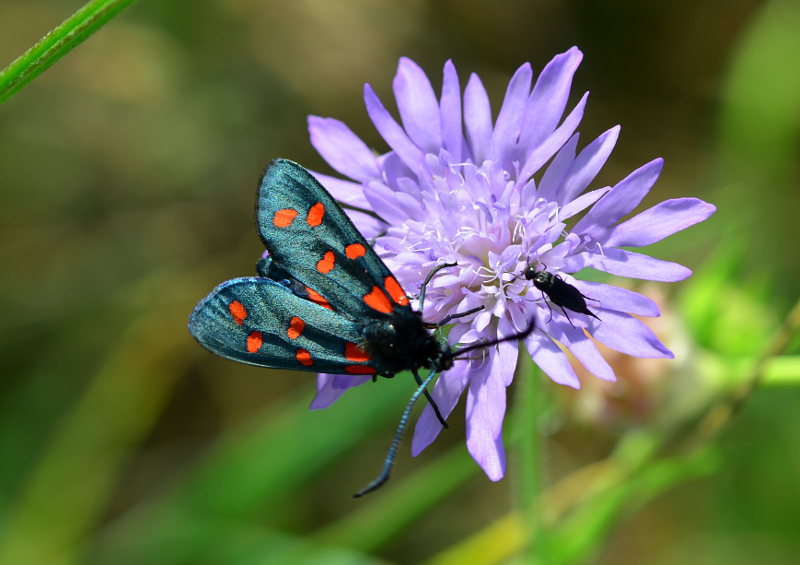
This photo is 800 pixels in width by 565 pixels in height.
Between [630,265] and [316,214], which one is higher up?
[316,214]

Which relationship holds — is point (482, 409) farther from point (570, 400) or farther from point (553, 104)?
point (570, 400)

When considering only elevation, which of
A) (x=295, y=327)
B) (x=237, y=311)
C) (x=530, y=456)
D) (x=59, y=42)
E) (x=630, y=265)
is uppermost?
(x=59, y=42)

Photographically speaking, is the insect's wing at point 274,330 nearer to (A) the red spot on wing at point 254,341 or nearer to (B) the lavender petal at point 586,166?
(A) the red spot on wing at point 254,341

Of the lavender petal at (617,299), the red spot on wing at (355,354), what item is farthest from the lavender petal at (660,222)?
the red spot on wing at (355,354)

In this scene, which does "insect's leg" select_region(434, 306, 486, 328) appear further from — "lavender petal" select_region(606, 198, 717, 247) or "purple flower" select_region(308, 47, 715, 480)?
"lavender petal" select_region(606, 198, 717, 247)

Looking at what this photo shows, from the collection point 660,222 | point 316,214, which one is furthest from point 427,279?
point 660,222

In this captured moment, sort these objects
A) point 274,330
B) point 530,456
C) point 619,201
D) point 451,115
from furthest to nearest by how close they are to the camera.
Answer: point 530,456
point 451,115
point 274,330
point 619,201

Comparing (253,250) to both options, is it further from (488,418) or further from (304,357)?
(488,418)

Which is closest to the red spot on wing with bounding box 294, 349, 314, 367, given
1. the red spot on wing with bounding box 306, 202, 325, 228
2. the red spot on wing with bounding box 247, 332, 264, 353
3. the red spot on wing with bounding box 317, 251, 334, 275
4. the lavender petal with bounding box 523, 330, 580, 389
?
the red spot on wing with bounding box 247, 332, 264, 353
